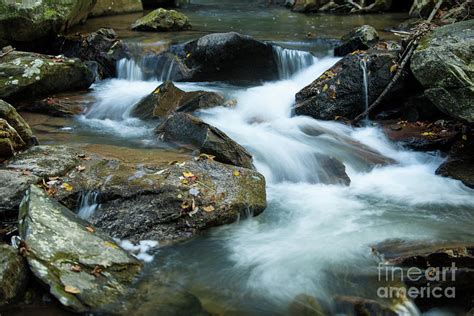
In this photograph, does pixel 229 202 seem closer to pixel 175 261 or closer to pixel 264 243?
pixel 264 243

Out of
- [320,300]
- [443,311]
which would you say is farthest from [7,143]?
[443,311]

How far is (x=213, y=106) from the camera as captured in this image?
9.25m

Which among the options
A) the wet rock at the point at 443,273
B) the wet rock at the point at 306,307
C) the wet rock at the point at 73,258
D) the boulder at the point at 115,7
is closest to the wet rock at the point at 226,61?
the wet rock at the point at 73,258

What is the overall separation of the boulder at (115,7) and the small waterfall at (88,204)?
11935 millimetres

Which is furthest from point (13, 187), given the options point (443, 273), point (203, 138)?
point (443, 273)

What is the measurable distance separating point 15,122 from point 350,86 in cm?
556

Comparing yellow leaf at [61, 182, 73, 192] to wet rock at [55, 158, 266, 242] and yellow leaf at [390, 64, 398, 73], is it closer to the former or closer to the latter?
wet rock at [55, 158, 266, 242]

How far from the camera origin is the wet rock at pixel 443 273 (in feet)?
13.8

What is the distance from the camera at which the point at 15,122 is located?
6.27 meters

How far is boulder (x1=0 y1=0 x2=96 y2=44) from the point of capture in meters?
9.70

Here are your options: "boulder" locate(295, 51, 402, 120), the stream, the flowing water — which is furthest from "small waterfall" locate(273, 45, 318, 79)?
"boulder" locate(295, 51, 402, 120)

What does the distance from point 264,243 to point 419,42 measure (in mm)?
4330

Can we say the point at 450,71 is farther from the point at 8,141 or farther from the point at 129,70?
the point at 129,70

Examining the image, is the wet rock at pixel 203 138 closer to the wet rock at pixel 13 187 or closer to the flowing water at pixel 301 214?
the flowing water at pixel 301 214
